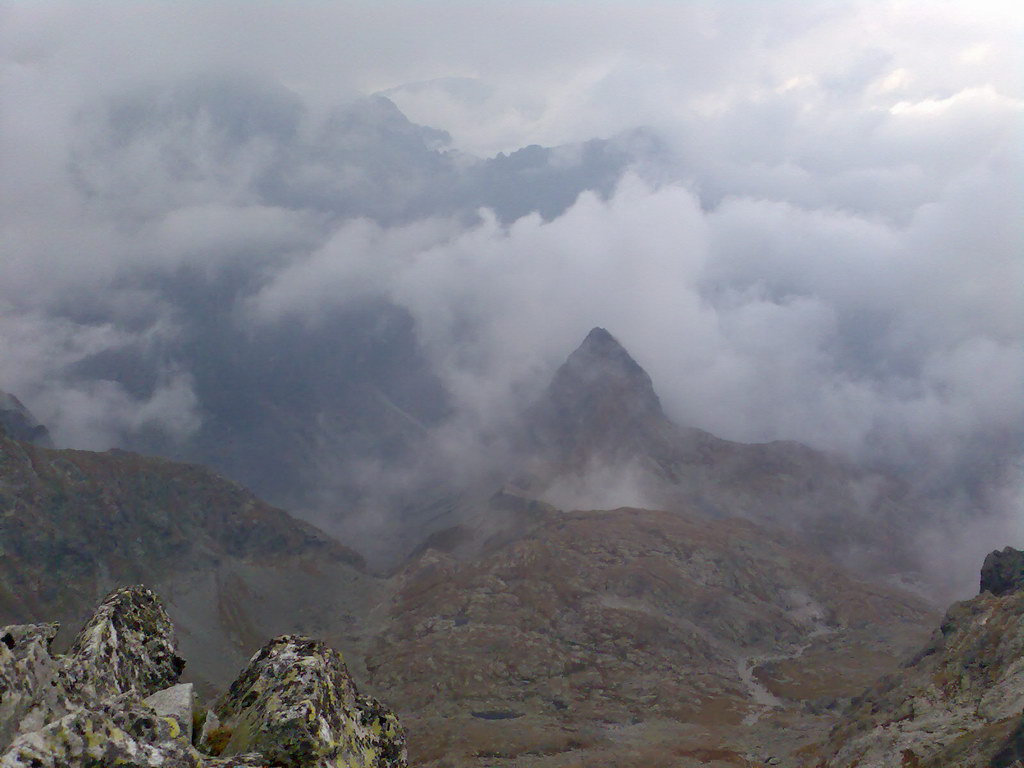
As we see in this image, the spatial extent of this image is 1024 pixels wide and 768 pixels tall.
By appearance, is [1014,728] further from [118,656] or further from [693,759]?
[693,759]

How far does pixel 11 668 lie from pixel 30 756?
10.6 ft

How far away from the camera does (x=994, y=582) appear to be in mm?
198000

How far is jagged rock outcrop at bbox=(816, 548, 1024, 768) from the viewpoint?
85.2 meters

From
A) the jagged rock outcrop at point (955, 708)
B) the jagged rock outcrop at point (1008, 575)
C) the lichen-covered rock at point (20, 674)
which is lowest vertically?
the jagged rock outcrop at point (955, 708)

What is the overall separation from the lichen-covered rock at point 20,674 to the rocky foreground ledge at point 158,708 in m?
0.03

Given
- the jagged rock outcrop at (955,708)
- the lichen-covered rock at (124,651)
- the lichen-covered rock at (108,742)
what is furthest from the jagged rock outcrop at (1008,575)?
the lichen-covered rock at (108,742)

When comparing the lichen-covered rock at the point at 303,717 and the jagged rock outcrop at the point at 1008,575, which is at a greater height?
the lichen-covered rock at the point at 303,717

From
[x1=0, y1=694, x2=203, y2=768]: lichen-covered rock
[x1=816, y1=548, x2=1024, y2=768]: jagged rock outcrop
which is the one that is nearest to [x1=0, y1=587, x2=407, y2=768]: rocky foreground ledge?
[x1=0, y1=694, x2=203, y2=768]: lichen-covered rock

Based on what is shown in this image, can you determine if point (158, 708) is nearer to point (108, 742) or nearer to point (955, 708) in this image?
point (108, 742)

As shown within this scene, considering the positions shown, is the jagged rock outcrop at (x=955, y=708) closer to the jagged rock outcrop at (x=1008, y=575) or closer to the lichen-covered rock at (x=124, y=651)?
the jagged rock outcrop at (x=1008, y=575)

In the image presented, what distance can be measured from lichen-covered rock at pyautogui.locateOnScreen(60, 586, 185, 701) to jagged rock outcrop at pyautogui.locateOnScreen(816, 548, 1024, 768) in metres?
83.8

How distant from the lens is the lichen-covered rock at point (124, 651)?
21.9m

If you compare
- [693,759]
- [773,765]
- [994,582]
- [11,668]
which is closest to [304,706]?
[11,668]

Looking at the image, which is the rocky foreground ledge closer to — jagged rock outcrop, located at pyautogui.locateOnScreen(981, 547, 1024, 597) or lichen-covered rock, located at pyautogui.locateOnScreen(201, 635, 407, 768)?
lichen-covered rock, located at pyautogui.locateOnScreen(201, 635, 407, 768)
